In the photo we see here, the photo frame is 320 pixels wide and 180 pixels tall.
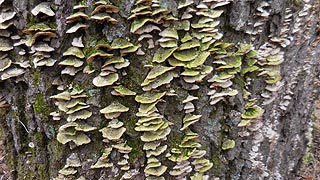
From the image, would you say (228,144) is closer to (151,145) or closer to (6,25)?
(151,145)

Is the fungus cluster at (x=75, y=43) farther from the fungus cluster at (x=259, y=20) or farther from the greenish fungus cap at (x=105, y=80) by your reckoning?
the fungus cluster at (x=259, y=20)

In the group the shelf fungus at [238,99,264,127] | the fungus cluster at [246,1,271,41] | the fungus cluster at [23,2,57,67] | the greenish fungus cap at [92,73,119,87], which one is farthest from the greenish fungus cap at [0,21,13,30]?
the shelf fungus at [238,99,264,127]

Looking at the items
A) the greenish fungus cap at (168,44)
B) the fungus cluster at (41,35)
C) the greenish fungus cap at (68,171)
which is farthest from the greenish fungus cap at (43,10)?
the greenish fungus cap at (68,171)

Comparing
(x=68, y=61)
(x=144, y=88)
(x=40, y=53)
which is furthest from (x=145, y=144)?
(x=40, y=53)

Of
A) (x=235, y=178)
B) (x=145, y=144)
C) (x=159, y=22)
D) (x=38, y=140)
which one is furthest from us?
(x=235, y=178)

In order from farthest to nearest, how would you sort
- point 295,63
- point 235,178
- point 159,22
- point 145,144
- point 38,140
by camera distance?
point 295,63 → point 235,178 → point 38,140 → point 145,144 → point 159,22

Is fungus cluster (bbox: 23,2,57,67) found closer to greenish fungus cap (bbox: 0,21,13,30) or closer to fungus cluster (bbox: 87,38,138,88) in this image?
greenish fungus cap (bbox: 0,21,13,30)

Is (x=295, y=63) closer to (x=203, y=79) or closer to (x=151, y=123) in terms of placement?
(x=203, y=79)

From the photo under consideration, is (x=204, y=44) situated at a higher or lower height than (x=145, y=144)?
higher
